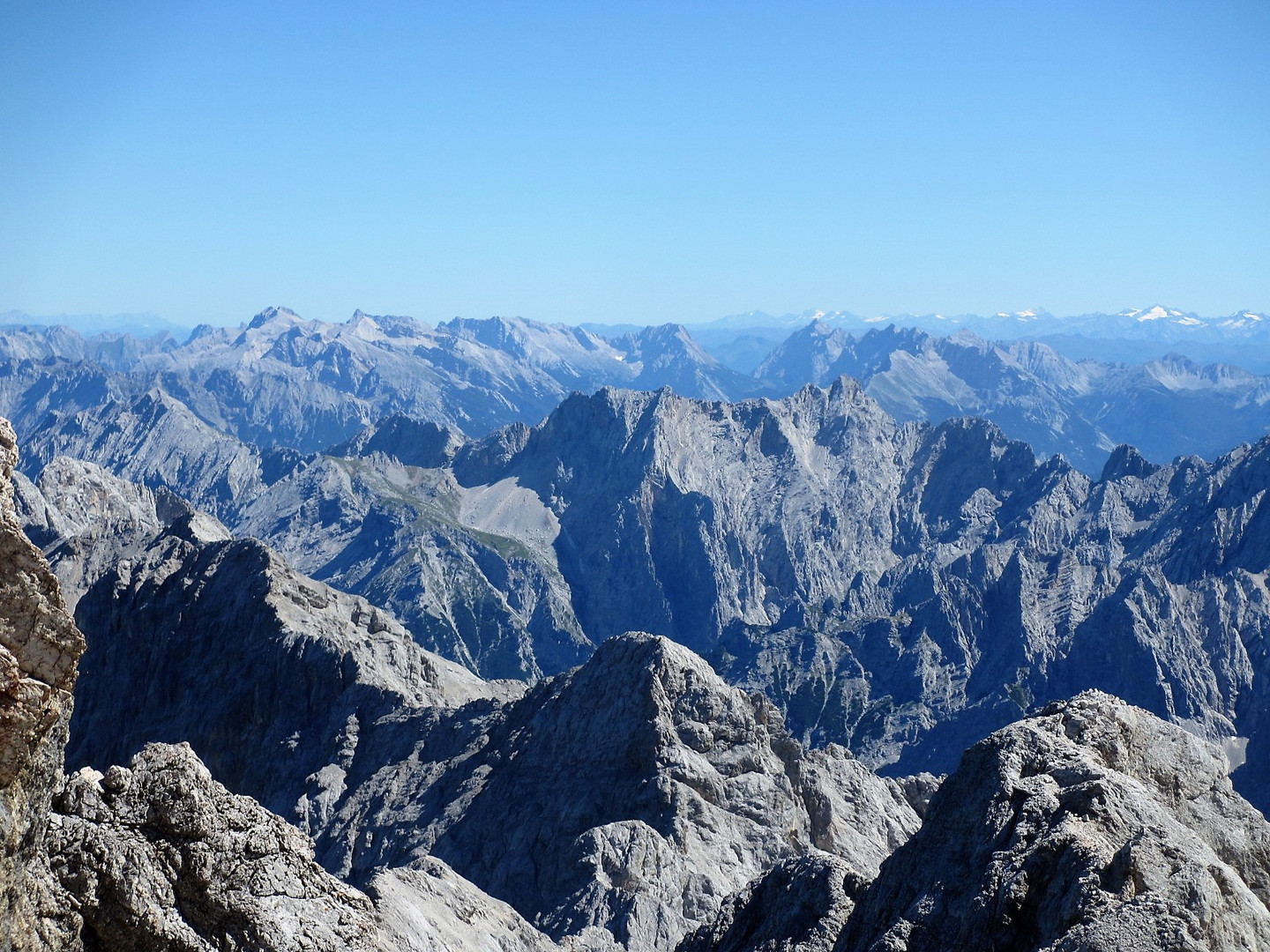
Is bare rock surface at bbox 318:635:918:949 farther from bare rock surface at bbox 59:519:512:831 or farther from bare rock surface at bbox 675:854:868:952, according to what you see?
bare rock surface at bbox 675:854:868:952

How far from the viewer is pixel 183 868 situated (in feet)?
73.5

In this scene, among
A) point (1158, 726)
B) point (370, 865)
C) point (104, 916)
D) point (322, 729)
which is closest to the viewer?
point (104, 916)

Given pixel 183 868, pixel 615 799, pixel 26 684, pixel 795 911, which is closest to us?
pixel 26 684

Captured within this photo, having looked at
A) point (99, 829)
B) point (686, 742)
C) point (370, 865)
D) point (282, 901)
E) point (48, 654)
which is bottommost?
point (370, 865)

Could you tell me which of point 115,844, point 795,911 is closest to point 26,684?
point 115,844

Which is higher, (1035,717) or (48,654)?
(48,654)

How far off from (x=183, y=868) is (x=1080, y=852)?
17694 mm

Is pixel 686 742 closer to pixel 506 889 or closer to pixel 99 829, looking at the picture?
pixel 506 889

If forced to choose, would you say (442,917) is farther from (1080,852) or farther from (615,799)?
(615,799)

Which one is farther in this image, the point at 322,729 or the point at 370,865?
the point at 322,729

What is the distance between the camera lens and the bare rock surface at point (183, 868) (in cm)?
2103

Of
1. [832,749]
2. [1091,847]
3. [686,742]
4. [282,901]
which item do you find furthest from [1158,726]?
[832,749]

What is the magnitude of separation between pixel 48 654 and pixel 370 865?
6005cm

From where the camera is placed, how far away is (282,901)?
2314cm
